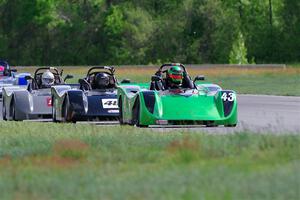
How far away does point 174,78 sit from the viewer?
23.4m

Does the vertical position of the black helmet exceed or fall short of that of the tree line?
it exceeds it

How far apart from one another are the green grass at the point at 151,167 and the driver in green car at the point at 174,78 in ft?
20.6

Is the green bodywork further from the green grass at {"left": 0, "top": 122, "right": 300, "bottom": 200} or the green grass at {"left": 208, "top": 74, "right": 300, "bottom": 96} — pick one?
the green grass at {"left": 208, "top": 74, "right": 300, "bottom": 96}

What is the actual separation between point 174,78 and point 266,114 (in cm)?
434

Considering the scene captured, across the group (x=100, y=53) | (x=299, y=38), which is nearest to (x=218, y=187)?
(x=299, y=38)

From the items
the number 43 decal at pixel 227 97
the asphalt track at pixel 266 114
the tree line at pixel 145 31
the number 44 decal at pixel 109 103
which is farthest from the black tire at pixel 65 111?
the tree line at pixel 145 31

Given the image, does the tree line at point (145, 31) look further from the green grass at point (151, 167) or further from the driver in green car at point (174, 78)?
the green grass at point (151, 167)

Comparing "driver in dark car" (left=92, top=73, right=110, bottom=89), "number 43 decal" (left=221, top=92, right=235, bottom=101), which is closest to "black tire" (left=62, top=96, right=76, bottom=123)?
"driver in dark car" (left=92, top=73, right=110, bottom=89)

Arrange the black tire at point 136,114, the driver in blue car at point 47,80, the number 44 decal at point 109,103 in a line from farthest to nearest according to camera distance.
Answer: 1. the driver in blue car at point 47,80
2. the number 44 decal at point 109,103
3. the black tire at point 136,114

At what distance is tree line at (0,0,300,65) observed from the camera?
94875 mm

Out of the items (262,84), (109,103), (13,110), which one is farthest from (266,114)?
(262,84)

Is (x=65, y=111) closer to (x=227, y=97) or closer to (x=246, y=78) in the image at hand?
(x=227, y=97)

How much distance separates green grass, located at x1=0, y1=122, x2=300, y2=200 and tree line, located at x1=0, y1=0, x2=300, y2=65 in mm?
76881

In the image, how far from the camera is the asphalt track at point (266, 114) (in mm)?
21328
